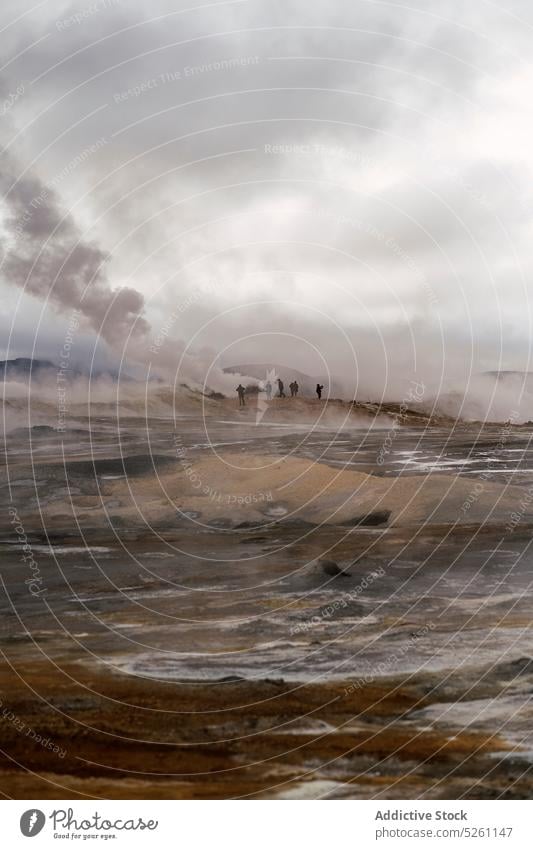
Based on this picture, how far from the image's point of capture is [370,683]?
39.4 feet

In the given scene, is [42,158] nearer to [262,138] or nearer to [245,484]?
[262,138]

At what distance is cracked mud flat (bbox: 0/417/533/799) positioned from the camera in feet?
33.8

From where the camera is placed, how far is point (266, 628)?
46.2ft

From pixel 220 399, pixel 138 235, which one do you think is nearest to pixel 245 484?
pixel 220 399

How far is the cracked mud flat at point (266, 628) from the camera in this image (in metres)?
10.3
